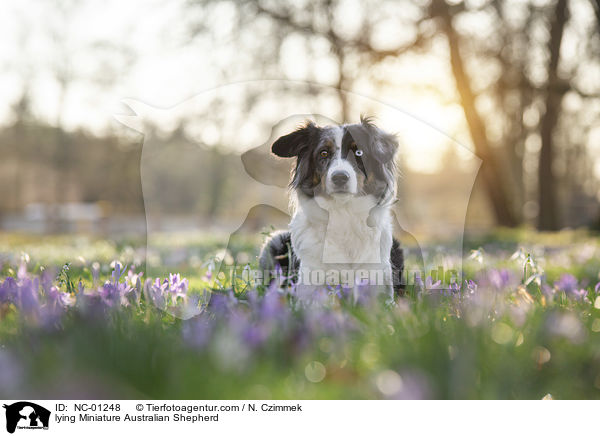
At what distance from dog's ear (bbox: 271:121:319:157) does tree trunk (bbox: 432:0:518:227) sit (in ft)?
26.9

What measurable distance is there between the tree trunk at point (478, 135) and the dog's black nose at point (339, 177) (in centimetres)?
865

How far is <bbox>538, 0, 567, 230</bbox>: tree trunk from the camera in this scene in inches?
578

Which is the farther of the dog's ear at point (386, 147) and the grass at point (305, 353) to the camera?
the dog's ear at point (386, 147)

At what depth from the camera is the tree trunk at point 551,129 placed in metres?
14.7

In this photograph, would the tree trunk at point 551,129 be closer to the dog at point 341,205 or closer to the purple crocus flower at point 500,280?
the dog at point 341,205

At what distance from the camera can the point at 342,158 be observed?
3.72 m

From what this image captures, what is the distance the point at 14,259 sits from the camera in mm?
5309

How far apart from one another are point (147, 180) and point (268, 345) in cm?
223

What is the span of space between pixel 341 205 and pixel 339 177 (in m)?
0.38

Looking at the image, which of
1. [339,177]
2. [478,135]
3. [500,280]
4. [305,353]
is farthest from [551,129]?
[305,353]

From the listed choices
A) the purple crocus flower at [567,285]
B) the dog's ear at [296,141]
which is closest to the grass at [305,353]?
the purple crocus flower at [567,285]
